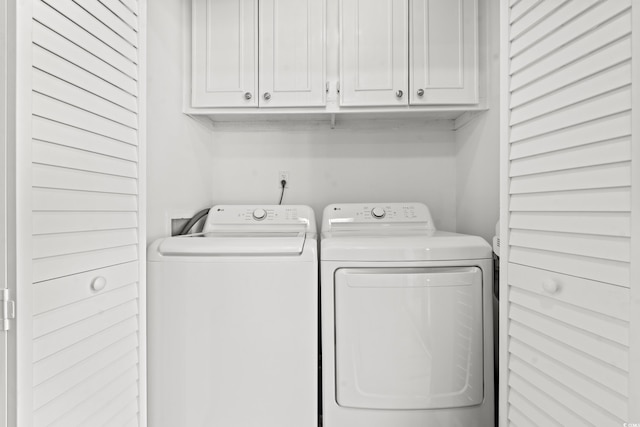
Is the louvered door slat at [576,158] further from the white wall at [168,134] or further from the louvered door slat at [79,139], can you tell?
the white wall at [168,134]

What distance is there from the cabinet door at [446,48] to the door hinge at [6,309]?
176 centimetres

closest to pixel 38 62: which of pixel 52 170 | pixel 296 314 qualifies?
pixel 52 170

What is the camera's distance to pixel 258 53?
5.91ft

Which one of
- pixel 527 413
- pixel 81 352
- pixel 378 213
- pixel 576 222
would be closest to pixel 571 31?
pixel 576 222

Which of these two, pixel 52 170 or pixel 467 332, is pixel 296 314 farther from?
pixel 52 170

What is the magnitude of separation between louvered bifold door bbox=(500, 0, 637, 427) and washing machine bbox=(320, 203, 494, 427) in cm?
24

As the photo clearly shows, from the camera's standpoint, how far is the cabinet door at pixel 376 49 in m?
1.77

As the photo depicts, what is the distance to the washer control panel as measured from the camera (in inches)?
73.9

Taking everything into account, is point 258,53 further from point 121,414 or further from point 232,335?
point 121,414

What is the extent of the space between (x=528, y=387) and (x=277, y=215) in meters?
1.32

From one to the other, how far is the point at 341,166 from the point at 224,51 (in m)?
0.92

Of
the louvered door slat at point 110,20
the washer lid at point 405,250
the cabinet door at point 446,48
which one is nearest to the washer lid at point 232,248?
the washer lid at point 405,250

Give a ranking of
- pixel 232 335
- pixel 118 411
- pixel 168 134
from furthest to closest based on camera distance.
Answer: pixel 168 134 → pixel 232 335 → pixel 118 411

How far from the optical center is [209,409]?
4.36ft
